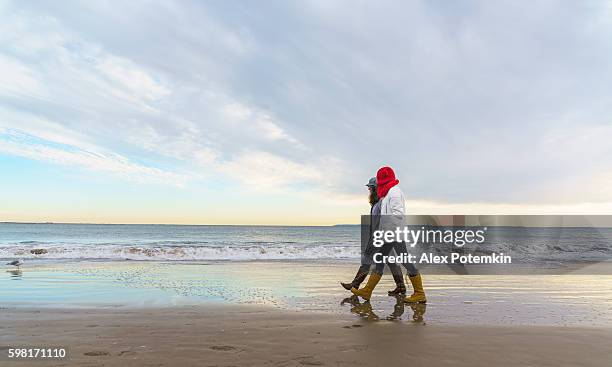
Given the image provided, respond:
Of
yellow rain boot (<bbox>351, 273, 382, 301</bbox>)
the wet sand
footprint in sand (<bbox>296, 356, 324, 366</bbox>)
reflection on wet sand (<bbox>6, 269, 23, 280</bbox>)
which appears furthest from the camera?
reflection on wet sand (<bbox>6, 269, 23, 280</bbox>)

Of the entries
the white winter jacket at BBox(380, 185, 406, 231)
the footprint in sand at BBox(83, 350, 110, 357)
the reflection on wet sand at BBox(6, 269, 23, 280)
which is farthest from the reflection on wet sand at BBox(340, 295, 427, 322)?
the reflection on wet sand at BBox(6, 269, 23, 280)

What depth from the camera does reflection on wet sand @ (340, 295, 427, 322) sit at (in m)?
5.86

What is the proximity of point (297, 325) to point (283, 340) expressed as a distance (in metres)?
0.85

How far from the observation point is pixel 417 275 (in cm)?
711

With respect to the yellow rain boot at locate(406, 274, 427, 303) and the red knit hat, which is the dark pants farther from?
the red knit hat

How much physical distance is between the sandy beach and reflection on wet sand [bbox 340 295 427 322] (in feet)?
0.06

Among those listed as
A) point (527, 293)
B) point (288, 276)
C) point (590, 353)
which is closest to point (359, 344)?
point (590, 353)

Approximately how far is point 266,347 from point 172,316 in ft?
7.40

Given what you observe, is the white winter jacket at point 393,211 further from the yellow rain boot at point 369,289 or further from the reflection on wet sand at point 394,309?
the reflection on wet sand at point 394,309

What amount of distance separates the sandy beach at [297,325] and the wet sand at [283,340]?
0.01m

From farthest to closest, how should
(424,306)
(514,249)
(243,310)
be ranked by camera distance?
(514,249), (424,306), (243,310)

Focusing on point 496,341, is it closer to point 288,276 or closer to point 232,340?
point 232,340

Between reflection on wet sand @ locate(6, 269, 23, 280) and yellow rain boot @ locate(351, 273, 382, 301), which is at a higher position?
yellow rain boot @ locate(351, 273, 382, 301)

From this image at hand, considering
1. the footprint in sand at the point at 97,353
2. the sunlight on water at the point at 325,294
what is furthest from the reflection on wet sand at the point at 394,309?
the footprint in sand at the point at 97,353
